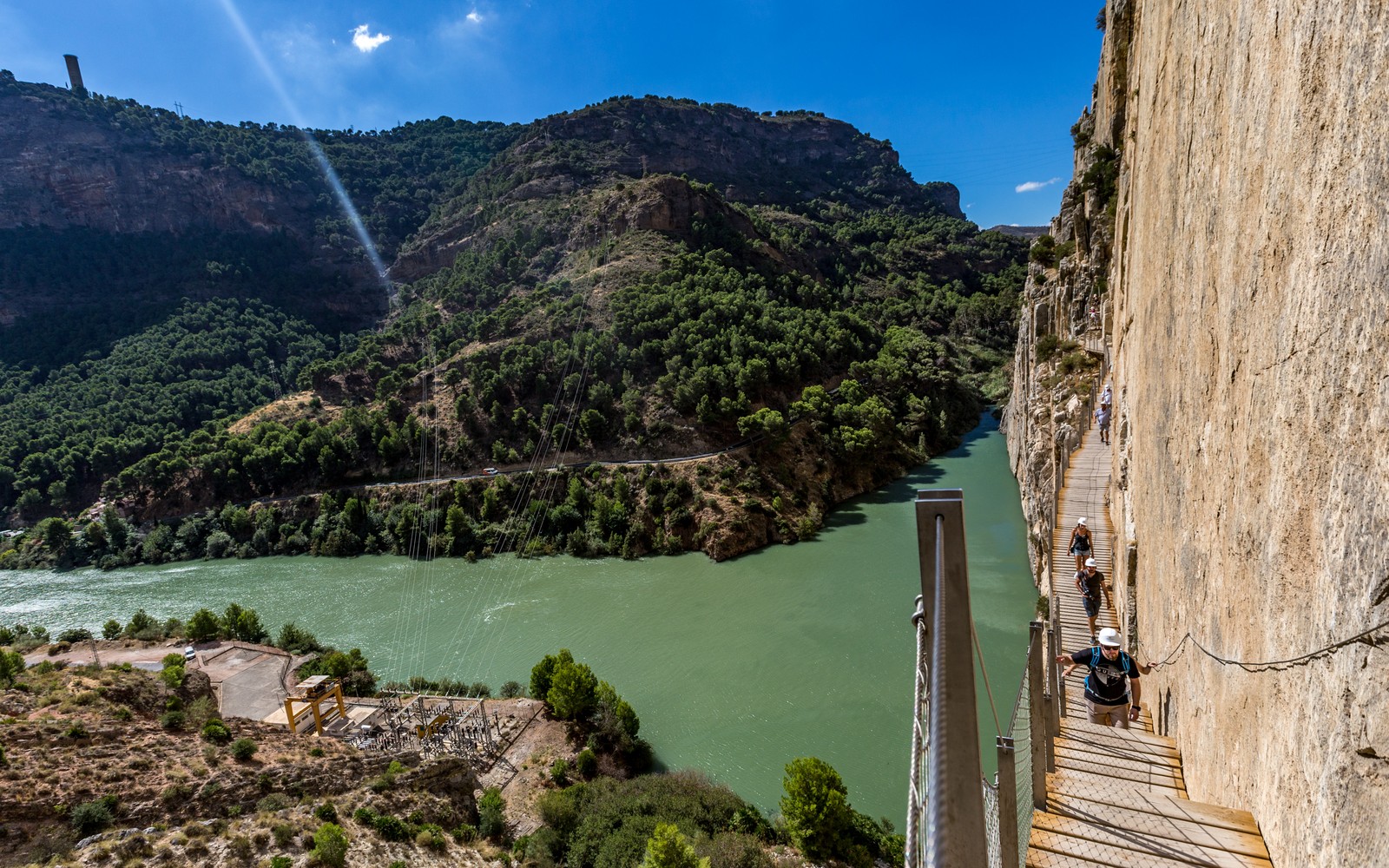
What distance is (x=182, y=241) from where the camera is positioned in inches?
2980

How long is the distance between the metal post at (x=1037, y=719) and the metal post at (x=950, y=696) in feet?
9.50

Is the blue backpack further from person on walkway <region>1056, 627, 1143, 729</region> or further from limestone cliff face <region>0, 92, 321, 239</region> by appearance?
limestone cliff face <region>0, 92, 321, 239</region>

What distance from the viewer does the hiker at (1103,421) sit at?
609 inches

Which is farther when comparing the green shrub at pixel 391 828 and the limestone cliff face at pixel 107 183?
the limestone cliff face at pixel 107 183

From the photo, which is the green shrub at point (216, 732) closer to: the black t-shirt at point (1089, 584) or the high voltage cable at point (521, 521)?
the high voltage cable at point (521, 521)

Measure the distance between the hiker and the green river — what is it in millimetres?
6612

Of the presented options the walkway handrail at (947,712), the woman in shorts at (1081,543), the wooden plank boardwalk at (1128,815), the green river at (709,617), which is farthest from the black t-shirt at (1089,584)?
the walkway handrail at (947,712)

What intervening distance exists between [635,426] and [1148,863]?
33368 millimetres

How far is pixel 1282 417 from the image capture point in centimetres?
314

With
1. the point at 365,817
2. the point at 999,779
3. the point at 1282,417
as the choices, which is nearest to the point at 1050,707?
the point at 999,779

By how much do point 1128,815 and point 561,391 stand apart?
36294 mm

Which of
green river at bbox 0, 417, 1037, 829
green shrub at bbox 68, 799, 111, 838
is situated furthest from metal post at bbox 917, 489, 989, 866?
green river at bbox 0, 417, 1037, 829

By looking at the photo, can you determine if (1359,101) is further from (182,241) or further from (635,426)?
(182,241)

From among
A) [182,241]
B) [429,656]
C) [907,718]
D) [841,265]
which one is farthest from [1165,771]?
[182,241]
